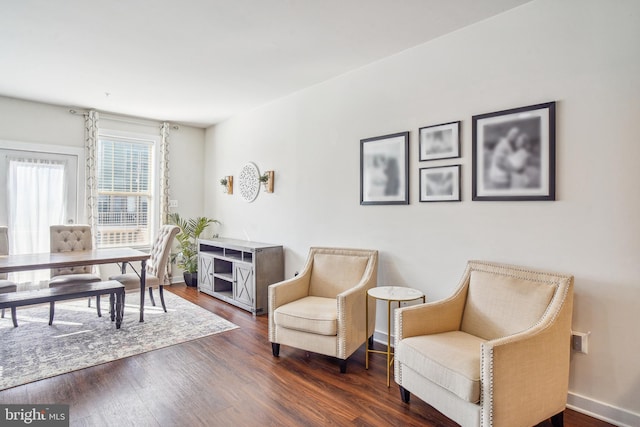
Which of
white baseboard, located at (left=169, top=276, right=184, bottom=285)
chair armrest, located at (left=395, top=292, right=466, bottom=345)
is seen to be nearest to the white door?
white baseboard, located at (left=169, top=276, right=184, bottom=285)

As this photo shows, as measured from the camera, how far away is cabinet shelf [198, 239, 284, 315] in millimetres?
4020

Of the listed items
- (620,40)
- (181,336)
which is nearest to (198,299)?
(181,336)

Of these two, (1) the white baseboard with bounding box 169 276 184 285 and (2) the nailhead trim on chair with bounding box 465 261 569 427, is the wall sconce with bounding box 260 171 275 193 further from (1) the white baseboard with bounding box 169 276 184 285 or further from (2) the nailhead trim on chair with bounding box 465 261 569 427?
(2) the nailhead trim on chair with bounding box 465 261 569 427

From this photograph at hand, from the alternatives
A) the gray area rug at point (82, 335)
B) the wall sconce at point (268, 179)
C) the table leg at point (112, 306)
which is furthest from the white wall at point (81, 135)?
the wall sconce at point (268, 179)

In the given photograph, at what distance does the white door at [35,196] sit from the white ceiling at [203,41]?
852mm

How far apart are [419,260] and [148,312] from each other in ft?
10.2

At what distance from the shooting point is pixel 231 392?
2330mm

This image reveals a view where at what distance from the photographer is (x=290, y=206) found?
423 cm

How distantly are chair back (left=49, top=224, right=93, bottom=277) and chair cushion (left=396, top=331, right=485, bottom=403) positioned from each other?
3727 millimetres

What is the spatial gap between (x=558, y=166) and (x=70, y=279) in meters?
4.47

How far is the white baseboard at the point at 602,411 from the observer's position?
6.38 feet

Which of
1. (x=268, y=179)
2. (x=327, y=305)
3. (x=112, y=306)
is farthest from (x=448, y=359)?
(x=112, y=306)

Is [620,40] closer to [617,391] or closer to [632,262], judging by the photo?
[632,262]

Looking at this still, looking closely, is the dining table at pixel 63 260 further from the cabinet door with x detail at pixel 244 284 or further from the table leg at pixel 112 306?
the cabinet door with x detail at pixel 244 284
